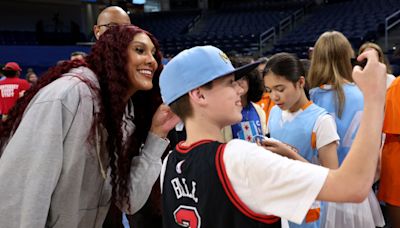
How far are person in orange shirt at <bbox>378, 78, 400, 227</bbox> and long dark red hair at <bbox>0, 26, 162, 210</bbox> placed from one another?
1.39m

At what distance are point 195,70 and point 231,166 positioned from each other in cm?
32

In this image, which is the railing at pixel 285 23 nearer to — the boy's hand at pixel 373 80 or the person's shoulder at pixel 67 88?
the person's shoulder at pixel 67 88

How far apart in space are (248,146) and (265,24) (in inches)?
620

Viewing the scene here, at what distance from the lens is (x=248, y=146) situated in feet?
3.64

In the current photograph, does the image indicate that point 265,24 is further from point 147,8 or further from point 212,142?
point 212,142

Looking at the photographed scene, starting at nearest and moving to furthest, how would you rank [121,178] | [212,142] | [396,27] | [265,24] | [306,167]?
[306,167] → [212,142] → [121,178] → [396,27] → [265,24]

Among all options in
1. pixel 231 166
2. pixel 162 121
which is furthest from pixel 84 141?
pixel 231 166

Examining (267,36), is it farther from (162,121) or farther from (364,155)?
(364,155)

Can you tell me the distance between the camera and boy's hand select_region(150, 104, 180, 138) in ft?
5.78

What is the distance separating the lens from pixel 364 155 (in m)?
0.99

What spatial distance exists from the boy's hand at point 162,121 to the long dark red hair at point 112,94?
130 millimetres

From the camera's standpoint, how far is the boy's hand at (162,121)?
69.4 inches

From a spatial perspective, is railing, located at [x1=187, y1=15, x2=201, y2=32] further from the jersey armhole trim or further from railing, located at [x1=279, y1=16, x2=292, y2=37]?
the jersey armhole trim

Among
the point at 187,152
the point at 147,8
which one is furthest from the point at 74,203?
the point at 147,8
